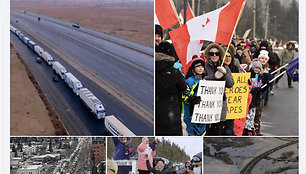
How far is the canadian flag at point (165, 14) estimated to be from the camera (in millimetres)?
5059

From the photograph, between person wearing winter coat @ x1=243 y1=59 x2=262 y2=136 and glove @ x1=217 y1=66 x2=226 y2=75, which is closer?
glove @ x1=217 y1=66 x2=226 y2=75

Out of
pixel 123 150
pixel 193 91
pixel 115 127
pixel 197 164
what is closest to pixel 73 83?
pixel 115 127

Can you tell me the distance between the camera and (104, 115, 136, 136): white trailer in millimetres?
5121

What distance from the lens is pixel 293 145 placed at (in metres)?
5.46

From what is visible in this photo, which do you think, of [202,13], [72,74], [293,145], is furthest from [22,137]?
[293,145]

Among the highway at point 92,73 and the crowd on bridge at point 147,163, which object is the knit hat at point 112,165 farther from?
the highway at point 92,73

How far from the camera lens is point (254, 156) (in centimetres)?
546

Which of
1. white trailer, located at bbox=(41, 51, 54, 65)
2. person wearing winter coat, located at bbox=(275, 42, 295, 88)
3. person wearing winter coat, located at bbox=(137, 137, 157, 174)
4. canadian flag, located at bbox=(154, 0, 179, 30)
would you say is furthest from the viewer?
person wearing winter coat, located at bbox=(275, 42, 295, 88)

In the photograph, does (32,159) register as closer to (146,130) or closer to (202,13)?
(146,130)

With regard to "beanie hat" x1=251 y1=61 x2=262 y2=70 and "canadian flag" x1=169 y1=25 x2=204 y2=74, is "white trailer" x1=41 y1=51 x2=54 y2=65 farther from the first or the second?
"beanie hat" x1=251 y1=61 x2=262 y2=70

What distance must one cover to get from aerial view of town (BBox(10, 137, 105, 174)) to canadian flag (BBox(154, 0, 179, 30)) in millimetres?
1897

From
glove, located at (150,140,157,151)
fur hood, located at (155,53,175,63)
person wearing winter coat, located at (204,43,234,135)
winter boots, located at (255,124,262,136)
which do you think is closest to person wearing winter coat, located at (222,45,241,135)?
person wearing winter coat, located at (204,43,234,135)

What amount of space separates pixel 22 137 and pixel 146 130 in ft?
5.97

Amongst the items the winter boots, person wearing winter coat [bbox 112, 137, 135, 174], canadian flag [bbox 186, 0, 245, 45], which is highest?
canadian flag [bbox 186, 0, 245, 45]
